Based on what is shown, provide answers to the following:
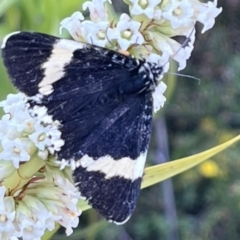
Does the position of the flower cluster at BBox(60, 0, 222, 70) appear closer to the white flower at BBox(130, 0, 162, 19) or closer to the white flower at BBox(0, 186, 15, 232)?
the white flower at BBox(130, 0, 162, 19)

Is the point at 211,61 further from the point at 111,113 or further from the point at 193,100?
the point at 111,113

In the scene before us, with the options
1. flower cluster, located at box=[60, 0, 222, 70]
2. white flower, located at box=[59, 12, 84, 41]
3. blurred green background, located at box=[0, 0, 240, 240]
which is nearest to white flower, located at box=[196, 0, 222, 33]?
flower cluster, located at box=[60, 0, 222, 70]

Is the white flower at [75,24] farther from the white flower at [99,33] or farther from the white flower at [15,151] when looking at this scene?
the white flower at [15,151]

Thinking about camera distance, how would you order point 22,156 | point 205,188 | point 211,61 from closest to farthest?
point 22,156
point 205,188
point 211,61

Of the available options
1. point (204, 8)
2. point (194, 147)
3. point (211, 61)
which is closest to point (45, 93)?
point (204, 8)

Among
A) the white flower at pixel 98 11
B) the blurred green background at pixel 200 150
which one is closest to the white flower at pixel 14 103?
the white flower at pixel 98 11
